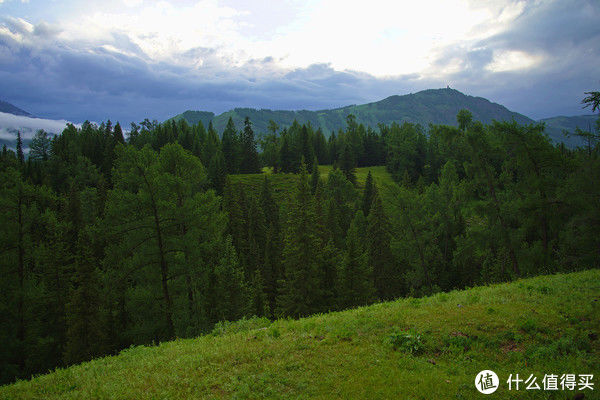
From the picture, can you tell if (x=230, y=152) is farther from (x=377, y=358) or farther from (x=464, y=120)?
(x=377, y=358)

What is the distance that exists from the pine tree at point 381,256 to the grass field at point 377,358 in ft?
106

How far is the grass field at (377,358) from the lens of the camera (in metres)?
7.82

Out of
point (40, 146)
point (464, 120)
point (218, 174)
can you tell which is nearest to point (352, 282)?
point (464, 120)

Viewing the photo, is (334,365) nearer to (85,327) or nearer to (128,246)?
(128,246)

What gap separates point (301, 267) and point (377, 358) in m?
23.8

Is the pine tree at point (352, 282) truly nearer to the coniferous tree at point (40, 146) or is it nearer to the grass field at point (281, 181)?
the grass field at point (281, 181)

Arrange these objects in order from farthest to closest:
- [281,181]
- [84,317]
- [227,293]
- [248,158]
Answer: [248,158] → [281,181] → [227,293] → [84,317]

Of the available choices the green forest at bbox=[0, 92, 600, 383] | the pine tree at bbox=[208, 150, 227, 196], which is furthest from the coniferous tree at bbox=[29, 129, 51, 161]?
the green forest at bbox=[0, 92, 600, 383]

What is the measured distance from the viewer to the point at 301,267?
32.8m

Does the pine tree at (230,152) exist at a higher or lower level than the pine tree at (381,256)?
higher

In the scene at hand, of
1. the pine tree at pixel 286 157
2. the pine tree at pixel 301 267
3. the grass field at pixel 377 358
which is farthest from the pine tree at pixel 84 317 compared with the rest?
the pine tree at pixel 286 157

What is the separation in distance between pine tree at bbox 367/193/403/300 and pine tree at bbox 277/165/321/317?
1335 cm

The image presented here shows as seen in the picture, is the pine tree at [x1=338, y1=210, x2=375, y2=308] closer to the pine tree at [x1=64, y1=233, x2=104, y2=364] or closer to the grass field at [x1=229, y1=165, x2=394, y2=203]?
the pine tree at [x1=64, y1=233, x2=104, y2=364]

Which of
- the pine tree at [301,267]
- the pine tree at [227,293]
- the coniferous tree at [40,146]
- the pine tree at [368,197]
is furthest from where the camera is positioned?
the coniferous tree at [40,146]
